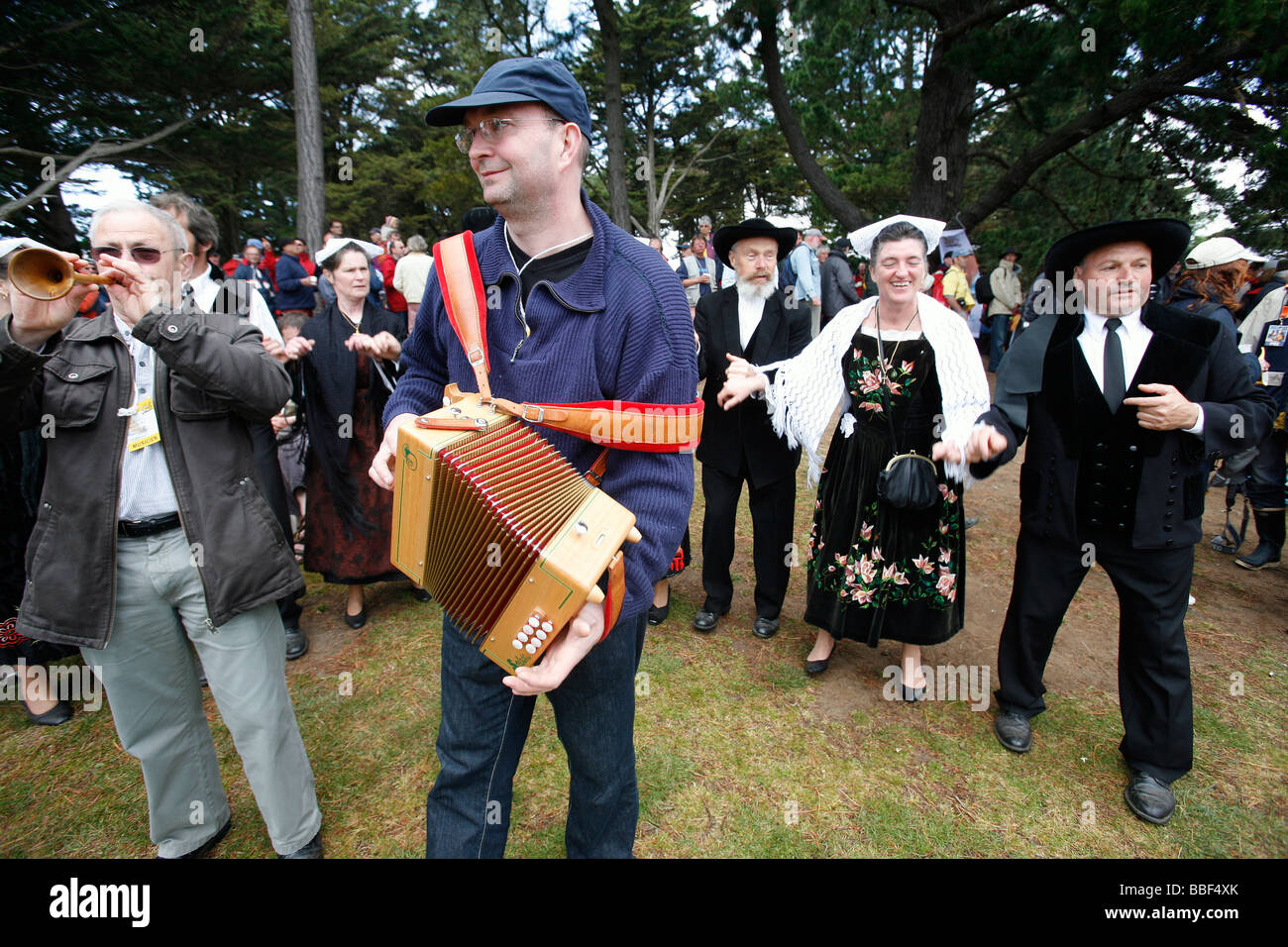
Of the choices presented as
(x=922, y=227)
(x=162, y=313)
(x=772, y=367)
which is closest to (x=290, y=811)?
(x=162, y=313)

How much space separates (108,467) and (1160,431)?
417cm

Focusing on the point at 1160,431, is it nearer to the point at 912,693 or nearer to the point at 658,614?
the point at 912,693

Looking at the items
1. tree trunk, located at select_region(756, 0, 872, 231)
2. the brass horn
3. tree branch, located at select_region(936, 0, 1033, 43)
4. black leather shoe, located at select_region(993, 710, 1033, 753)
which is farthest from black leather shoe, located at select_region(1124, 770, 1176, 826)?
tree trunk, located at select_region(756, 0, 872, 231)

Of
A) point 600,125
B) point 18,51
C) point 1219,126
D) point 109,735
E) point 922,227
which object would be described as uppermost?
point 600,125

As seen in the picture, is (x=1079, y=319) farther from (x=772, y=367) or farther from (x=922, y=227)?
(x=772, y=367)

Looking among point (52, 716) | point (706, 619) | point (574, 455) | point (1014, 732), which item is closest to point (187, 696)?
point (52, 716)

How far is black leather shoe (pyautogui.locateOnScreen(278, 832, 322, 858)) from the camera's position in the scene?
261 centimetres

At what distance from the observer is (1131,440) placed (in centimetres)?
284

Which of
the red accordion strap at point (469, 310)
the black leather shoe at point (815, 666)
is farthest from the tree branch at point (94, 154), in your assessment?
the black leather shoe at point (815, 666)

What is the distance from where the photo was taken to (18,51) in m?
9.95

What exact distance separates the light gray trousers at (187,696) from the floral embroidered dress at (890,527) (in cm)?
285

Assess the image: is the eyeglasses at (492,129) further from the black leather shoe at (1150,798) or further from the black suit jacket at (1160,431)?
the black leather shoe at (1150,798)

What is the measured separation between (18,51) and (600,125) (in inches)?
853

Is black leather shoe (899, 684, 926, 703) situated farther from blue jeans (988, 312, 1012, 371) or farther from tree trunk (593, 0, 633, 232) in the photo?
tree trunk (593, 0, 633, 232)
